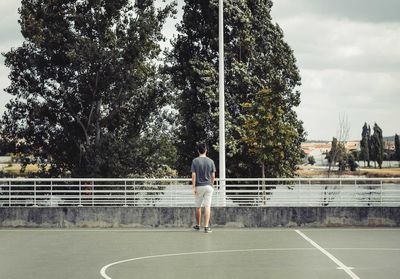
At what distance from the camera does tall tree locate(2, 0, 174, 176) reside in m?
38.3

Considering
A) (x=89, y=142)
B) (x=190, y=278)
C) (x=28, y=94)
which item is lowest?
(x=190, y=278)

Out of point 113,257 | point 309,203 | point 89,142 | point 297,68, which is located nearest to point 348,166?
point 297,68

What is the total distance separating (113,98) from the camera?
3912 centimetres

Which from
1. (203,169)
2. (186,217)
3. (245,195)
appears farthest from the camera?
(245,195)

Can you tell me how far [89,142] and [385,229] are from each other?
2156cm

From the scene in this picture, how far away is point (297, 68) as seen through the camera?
153ft

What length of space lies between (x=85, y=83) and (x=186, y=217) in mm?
19238

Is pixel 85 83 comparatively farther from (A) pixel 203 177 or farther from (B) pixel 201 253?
(B) pixel 201 253

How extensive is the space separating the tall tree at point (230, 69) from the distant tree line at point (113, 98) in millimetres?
106

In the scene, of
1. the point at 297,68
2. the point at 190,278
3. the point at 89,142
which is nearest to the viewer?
the point at 190,278

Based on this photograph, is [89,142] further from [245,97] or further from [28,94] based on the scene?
[245,97]

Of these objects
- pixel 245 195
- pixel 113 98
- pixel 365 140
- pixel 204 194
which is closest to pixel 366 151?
pixel 365 140

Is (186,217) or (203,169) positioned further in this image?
(186,217)

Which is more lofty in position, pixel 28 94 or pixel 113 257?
pixel 28 94
